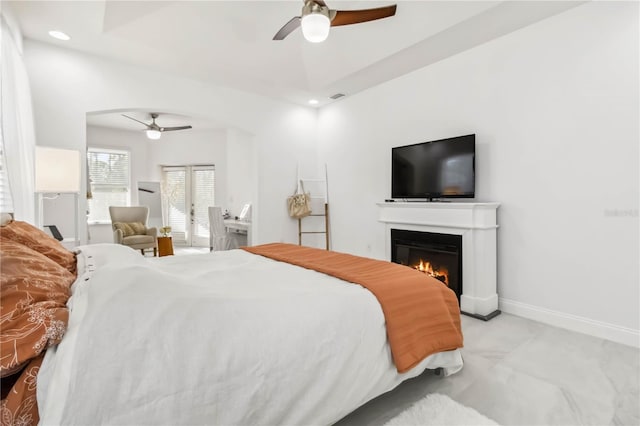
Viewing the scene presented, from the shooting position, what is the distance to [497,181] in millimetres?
3207

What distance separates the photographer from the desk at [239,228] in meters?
5.24

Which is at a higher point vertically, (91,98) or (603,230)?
(91,98)

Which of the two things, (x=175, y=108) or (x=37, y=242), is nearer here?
(x=37, y=242)

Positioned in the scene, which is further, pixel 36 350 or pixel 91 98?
pixel 91 98

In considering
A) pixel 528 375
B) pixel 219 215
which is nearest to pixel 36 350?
pixel 528 375

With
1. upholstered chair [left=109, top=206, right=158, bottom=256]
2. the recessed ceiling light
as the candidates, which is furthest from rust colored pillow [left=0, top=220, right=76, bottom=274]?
upholstered chair [left=109, top=206, right=158, bottom=256]

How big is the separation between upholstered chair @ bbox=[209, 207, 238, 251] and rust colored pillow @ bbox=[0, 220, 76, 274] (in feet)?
11.9

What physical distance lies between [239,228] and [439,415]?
4.50 m

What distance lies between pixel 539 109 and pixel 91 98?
15.4 feet

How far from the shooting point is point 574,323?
2695mm

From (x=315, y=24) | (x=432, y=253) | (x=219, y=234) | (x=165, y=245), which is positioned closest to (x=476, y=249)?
(x=432, y=253)

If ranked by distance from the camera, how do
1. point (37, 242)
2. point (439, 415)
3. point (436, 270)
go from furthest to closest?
point (436, 270), point (37, 242), point (439, 415)

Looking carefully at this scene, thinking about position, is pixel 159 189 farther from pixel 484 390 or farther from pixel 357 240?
pixel 484 390

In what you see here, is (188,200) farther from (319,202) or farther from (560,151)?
(560,151)
